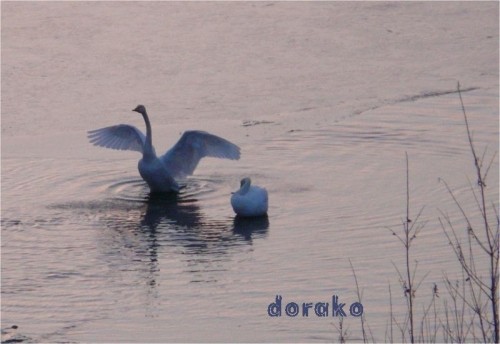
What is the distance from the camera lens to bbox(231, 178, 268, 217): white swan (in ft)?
33.9

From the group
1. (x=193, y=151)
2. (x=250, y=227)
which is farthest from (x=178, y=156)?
(x=250, y=227)

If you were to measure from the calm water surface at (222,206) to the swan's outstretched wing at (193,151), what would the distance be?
25 cm

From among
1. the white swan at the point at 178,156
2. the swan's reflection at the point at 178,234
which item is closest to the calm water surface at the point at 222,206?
the swan's reflection at the point at 178,234

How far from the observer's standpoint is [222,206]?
432 inches

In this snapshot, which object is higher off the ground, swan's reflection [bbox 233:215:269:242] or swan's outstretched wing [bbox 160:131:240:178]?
swan's outstretched wing [bbox 160:131:240:178]

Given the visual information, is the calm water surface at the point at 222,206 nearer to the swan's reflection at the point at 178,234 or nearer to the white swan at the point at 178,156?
the swan's reflection at the point at 178,234

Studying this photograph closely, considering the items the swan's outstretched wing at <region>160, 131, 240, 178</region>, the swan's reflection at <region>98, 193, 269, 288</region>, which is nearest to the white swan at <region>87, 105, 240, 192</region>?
the swan's outstretched wing at <region>160, 131, 240, 178</region>

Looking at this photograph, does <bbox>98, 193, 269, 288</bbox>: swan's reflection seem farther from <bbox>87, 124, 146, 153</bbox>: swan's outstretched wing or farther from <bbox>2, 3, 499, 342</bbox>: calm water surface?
<bbox>87, 124, 146, 153</bbox>: swan's outstretched wing

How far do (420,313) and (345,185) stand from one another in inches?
→ 142

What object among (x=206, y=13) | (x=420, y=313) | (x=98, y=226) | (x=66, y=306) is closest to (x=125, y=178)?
(x=98, y=226)

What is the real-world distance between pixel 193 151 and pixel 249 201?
143 centimetres

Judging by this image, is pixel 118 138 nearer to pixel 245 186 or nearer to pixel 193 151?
pixel 193 151

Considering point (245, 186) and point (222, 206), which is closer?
point (245, 186)

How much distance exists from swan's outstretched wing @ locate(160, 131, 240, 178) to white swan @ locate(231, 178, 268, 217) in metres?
1.03
